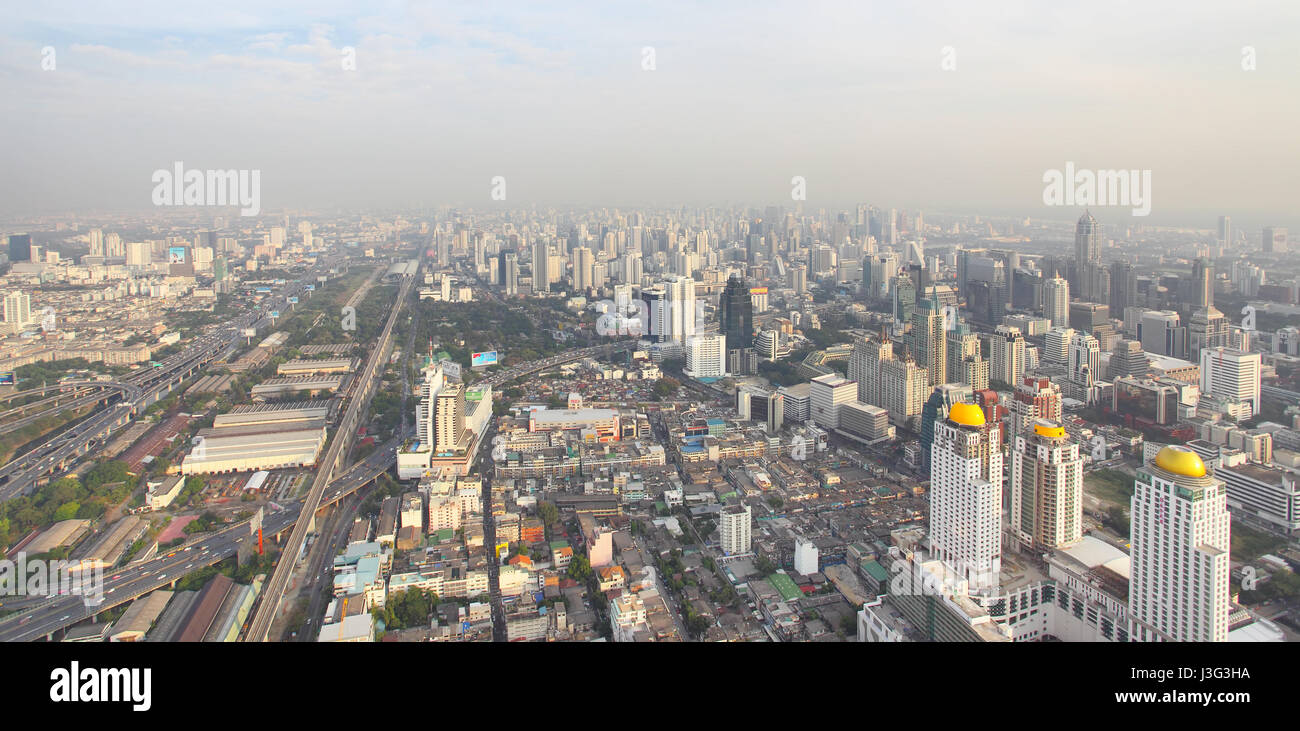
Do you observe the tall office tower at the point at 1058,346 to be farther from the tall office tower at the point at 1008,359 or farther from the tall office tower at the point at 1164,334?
the tall office tower at the point at 1164,334

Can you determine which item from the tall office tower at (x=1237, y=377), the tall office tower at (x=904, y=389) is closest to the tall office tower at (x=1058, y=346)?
the tall office tower at (x=1237, y=377)

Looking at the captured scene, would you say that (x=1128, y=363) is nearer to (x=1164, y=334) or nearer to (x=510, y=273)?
(x=1164, y=334)

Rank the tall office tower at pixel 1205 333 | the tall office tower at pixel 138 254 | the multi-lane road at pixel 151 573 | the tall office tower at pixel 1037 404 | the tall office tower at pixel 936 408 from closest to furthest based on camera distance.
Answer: the multi-lane road at pixel 151 573 < the tall office tower at pixel 1037 404 < the tall office tower at pixel 936 408 < the tall office tower at pixel 1205 333 < the tall office tower at pixel 138 254

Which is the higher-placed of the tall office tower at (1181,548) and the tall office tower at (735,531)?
the tall office tower at (1181,548)

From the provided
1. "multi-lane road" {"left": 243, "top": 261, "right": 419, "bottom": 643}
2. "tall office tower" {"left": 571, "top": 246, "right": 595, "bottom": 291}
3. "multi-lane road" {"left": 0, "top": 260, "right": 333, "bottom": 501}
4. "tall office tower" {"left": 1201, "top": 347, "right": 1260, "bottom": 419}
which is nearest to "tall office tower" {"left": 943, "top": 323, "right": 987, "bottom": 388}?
A: "tall office tower" {"left": 1201, "top": 347, "right": 1260, "bottom": 419}

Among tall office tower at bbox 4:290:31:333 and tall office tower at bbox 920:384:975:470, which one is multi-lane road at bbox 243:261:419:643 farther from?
tall office tower at bbox 920:384:975:470
